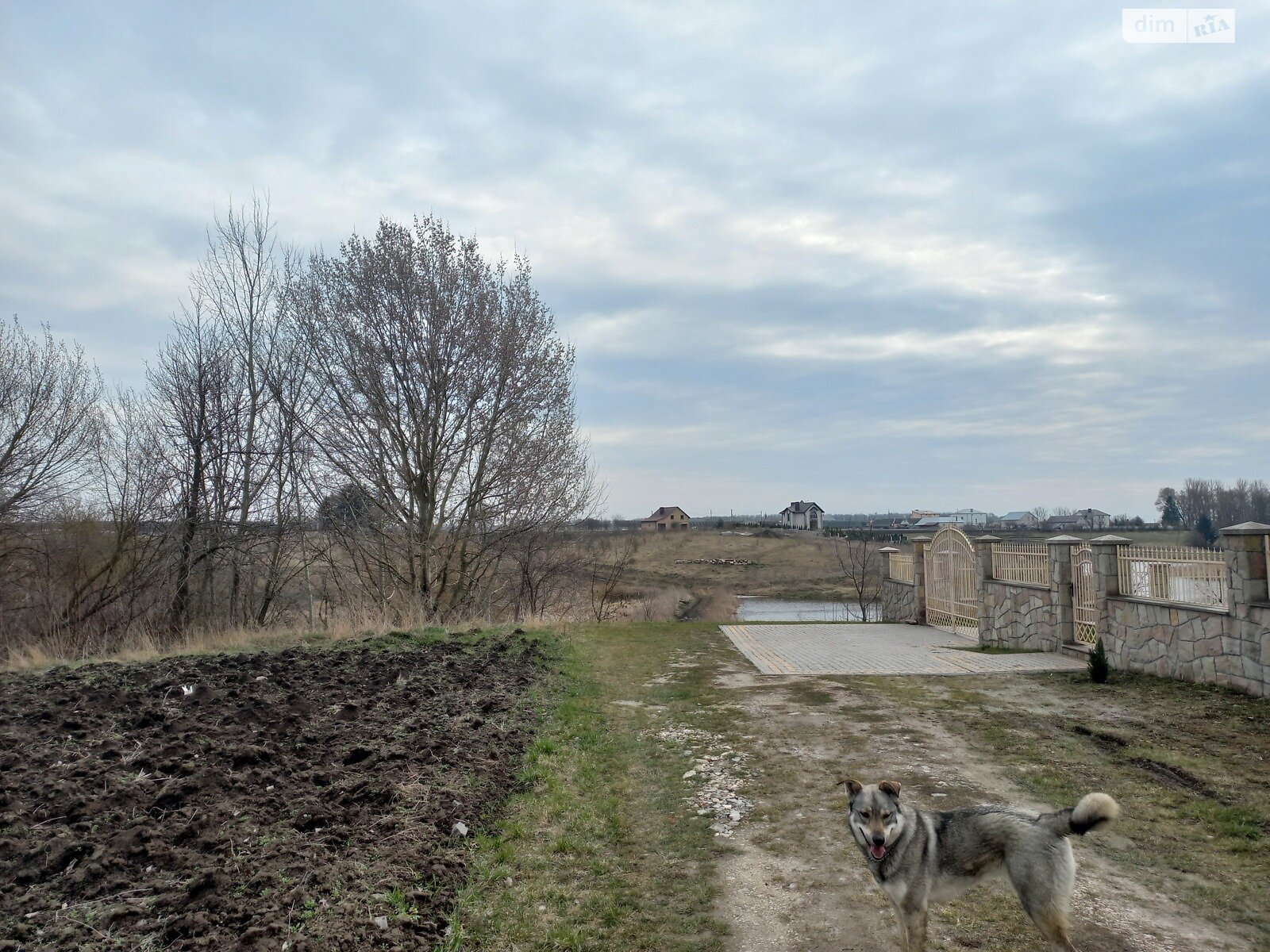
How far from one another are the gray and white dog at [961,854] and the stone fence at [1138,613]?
7.29 meters

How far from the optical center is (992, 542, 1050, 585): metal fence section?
44.7ft

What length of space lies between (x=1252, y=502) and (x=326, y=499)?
3072cm

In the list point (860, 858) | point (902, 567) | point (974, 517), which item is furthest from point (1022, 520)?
point (860, 858)

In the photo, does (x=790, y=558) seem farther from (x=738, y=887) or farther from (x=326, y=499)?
(x=738, y=887)

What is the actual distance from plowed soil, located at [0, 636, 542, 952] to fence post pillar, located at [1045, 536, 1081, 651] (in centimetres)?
940

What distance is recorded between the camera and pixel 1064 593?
1283cm

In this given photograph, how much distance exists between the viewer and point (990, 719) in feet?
26.6

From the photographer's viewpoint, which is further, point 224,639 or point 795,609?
point 795,609

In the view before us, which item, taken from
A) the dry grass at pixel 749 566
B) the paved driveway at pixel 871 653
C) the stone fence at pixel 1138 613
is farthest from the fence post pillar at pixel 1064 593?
the dry grass at pixel 749 566

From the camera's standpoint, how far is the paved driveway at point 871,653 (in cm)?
1153

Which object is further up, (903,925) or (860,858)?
(903,925)

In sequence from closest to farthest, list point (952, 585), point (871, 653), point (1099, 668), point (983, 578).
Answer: point (1099, 668)
point (871, 653)
point (983, 578)
point (952, 585)

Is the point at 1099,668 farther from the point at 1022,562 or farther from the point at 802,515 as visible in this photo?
the point at 802,515

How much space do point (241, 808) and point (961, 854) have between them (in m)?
4.12
